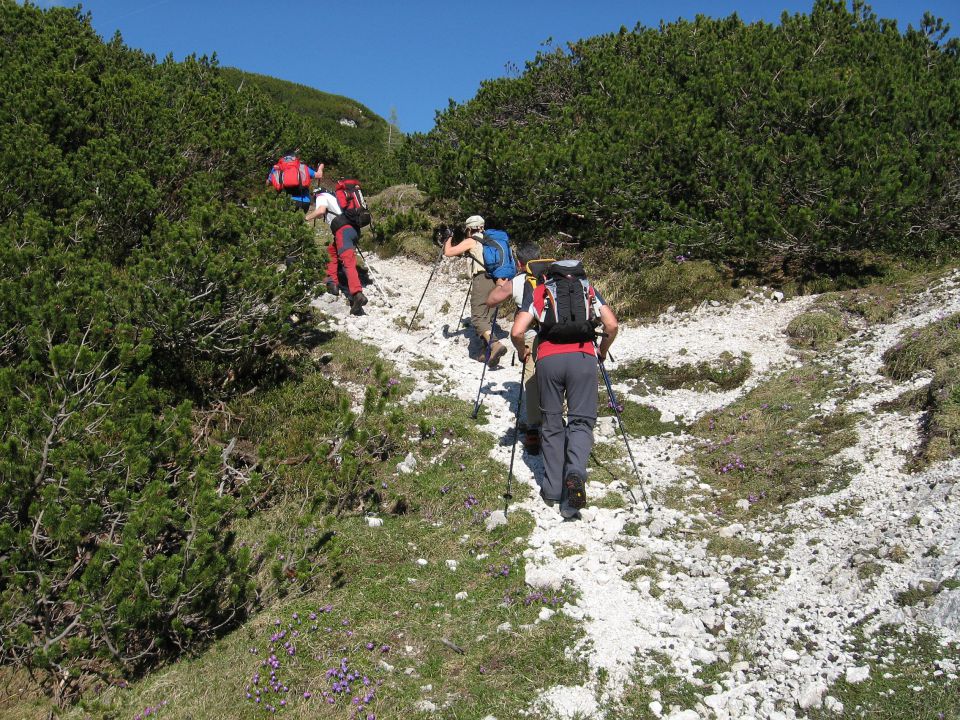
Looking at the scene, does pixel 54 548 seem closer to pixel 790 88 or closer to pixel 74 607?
pixel 74 607

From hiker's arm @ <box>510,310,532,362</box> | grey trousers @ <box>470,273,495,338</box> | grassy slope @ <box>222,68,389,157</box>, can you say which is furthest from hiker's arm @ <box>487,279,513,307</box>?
grassy slope @ <box>222,68,389,157</box>

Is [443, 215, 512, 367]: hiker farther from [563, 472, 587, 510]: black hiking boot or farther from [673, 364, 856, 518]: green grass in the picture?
[563, 472, 587, 510]: black hiking boot

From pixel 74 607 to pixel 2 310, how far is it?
3.16 metres

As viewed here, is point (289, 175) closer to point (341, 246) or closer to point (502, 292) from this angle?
point (341, 246)

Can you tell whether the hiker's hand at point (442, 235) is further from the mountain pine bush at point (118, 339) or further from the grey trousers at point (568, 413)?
the grey trousers at point (568, 413)

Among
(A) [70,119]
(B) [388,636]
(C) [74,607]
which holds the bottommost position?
(C) [74,607]

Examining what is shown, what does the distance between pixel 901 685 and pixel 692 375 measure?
6366 millimetres

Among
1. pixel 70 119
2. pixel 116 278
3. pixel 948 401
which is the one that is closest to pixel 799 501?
pixel 948 401

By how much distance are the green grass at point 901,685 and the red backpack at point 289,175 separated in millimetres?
12845

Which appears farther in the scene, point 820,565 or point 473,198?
point 473,198

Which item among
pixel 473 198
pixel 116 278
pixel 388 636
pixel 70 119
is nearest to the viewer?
pixel 388 636

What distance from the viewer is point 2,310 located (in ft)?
22.5

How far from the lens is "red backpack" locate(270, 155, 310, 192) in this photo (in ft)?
46.7

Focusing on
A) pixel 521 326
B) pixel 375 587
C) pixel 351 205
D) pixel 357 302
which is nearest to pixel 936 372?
pixel 521 326
